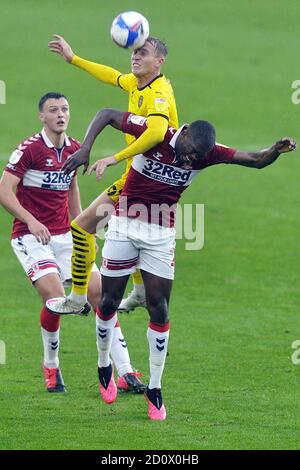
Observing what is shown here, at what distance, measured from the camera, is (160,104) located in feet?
39.4

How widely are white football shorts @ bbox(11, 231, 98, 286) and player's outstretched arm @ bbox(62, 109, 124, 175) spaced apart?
174cm

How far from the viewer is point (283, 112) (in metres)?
36.7

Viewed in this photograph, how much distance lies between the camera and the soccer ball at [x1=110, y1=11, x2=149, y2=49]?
12.3 m

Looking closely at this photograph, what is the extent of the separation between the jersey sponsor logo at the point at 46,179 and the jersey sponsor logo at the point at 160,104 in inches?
72.3

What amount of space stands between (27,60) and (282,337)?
27.0m

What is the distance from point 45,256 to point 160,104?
93.1 inches

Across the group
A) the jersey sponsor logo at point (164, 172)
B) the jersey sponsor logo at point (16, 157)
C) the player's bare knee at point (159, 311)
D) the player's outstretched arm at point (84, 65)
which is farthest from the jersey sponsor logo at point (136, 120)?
the jersey sponsor logo at point (16, 157)

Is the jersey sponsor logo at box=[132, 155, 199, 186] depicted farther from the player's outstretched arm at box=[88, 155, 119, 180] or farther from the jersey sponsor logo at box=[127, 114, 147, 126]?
the player's outstretched arm at box=[88, 155, 119, 180]

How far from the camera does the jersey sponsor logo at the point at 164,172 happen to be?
11.9 m

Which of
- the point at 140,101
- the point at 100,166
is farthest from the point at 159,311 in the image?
the point at 140,101

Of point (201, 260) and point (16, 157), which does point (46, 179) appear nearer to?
point (16, 157)

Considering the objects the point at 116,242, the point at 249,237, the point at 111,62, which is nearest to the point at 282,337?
the point at 116,242

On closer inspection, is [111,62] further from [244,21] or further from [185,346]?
[185,346]

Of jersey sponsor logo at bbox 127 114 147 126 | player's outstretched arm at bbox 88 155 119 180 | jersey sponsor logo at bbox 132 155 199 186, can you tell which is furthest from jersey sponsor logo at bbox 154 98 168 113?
player's outstretched arm at bbox 88 155 119 180
